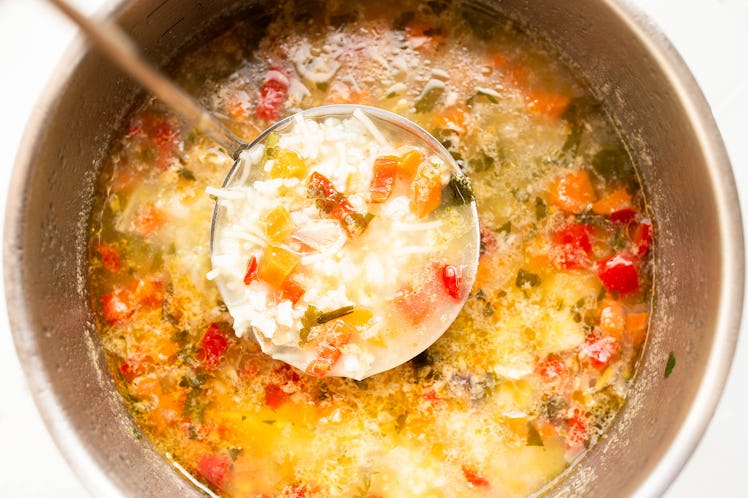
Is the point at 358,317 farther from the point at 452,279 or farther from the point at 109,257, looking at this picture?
the point at 109,257

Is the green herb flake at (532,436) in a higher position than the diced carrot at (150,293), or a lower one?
higher

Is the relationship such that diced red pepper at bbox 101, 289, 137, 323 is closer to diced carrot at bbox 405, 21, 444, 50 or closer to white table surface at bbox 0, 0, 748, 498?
white table surface at bbox 0, 0, 748, 498

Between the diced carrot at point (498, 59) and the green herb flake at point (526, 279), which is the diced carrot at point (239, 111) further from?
the green herb flake at point (526, 279)

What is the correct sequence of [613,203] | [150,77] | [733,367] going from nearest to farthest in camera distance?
[150,77]
[733,367]
[613,203]

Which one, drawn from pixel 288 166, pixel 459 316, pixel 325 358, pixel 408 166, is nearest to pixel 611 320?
pixel 459 316

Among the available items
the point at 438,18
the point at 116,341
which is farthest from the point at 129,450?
the point at 438,18

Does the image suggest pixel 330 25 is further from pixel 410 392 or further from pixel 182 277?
pixel 410 392

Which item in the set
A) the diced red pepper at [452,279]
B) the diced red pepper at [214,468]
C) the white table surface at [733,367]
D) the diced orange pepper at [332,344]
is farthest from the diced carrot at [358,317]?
the white table surface at [733,367]
